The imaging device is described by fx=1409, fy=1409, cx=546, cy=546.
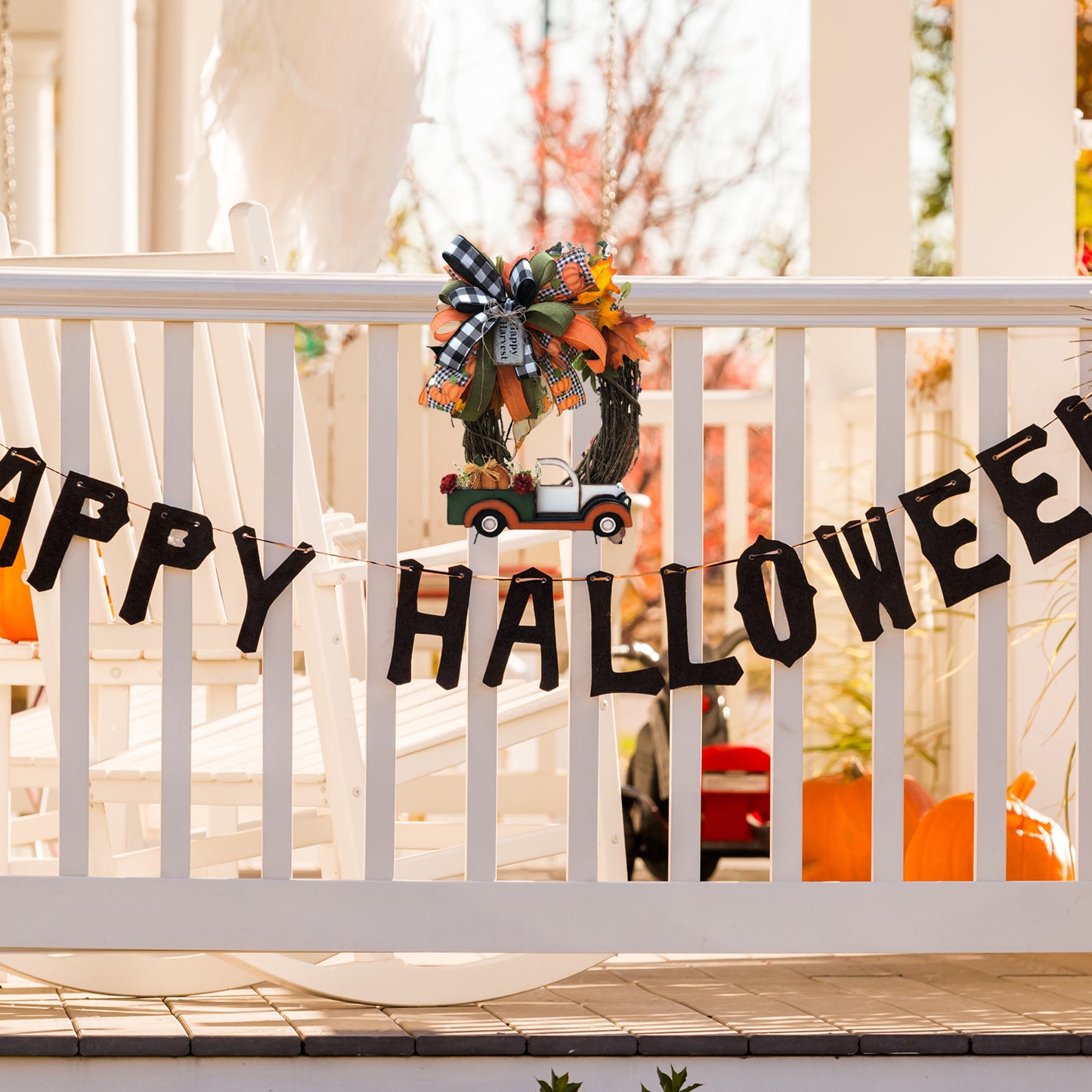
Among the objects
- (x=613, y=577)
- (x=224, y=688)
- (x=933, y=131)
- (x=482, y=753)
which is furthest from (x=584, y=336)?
(x=933, y=131)

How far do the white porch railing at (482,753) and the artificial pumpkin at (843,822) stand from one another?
0.99m

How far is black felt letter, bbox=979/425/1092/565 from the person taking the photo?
1.67 m

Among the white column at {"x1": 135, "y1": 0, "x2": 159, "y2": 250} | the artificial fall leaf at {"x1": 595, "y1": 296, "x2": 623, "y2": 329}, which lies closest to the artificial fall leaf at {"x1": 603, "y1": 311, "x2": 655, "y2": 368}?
the artificial fall leaf at {"x1": 595, "y1": 296, "x2": 623, "y2": 329}

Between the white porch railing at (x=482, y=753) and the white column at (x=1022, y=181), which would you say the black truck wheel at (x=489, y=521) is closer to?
the white porch railing at (x=482, y=753)

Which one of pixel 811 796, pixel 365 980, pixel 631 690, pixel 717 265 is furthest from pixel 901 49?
pixel 717 265

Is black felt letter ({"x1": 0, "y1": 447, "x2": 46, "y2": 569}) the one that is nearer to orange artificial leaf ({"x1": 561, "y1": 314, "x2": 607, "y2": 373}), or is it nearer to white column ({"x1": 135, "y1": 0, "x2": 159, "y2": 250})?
orange artificial leaf ({"x1": 561, "y1": 314, "x2": 607, "y2": 373})

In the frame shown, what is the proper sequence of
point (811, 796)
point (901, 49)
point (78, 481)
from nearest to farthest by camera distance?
point (78, 481)
point (811, 796)
point (901, 49)

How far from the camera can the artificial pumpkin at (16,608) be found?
2193mm

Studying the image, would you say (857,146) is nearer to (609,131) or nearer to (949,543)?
(609,131)

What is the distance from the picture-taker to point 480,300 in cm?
155

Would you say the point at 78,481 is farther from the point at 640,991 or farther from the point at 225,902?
the point at 640,991

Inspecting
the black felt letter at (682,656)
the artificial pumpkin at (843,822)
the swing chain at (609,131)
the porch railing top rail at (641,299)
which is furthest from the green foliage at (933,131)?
the black felt letter at (682,656)

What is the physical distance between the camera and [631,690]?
65.2 inches

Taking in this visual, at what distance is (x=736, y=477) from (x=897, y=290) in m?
2.12
